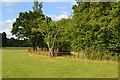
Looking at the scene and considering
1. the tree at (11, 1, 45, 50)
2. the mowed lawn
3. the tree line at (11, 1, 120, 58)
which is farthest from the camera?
the tree at (11, 1, 45, 50)

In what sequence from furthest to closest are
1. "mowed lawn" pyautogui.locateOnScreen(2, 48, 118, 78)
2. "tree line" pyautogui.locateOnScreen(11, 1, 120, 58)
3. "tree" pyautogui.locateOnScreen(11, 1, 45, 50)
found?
"tree" pyautogui.locateOnScreen(11, 1, 45, 50), "tree line" pyautogui.locateOnScreen(11, 1, 120, 58), "mowed lawn" pyautogui.locateOnScreen(2, 48, 118, 78)

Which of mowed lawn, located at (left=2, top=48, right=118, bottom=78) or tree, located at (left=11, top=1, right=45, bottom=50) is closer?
mowed lawn, located at (left=2, top=48, right=118, bottom=78)

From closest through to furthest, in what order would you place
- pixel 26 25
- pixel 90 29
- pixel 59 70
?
pixel 59 70
pixel 90 29
pixel 26 25

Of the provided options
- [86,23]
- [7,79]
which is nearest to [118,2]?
[86,23]

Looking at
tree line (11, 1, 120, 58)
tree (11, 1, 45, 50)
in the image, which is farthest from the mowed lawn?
tree (11, 1, 45, 50)

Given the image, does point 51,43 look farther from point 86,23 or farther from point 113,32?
point 113,32

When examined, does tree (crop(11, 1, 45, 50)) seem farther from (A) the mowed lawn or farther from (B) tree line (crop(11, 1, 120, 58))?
(A) the mowed lawn

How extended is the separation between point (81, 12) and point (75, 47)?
4.61 meters

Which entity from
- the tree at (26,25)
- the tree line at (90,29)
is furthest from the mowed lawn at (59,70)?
the tree at (26,25)

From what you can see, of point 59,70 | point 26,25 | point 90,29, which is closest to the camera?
point 59,70

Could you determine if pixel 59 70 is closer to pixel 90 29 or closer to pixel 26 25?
pixel 90 29

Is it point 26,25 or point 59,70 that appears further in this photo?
point 26,25

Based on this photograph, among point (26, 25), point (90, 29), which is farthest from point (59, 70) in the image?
point (26, 25)

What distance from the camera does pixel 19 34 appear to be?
3800 centimetres
